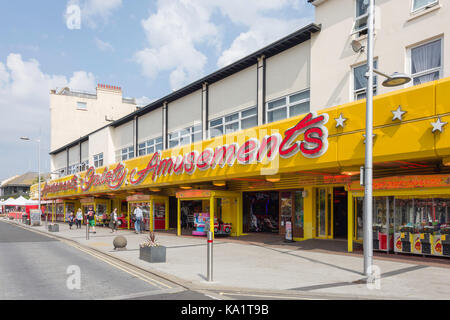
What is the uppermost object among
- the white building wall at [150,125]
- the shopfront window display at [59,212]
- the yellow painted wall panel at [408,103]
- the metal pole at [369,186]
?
the white building wall at [150,125]

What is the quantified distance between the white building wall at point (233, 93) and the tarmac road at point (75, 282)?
38.5 feet

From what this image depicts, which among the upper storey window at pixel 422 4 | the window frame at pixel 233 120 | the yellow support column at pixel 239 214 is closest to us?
the upper storey window at pixel 422 4

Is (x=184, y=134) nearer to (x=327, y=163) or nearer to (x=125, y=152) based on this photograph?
(x=125, y=152)

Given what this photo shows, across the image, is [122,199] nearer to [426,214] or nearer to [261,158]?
[261,158]

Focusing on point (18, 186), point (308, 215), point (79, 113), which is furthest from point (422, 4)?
point (18, 186)

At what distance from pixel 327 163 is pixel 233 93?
10038 mm

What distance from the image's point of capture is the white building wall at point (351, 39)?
46.1 feet

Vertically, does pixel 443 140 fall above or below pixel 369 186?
above

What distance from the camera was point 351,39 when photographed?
16562 mm

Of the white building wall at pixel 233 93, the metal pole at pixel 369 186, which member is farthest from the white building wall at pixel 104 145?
the metal pole at pixel 369 186

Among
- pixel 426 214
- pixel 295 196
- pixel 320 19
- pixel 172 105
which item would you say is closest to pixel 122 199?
pixel 172 105

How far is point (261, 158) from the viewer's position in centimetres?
1759

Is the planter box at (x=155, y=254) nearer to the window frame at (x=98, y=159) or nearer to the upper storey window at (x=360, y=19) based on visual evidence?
the upper storey window at (x=360, y=19)
